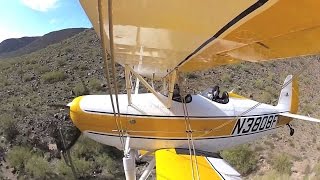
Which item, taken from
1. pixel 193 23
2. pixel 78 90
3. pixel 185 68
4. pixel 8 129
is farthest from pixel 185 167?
pixel 78 90

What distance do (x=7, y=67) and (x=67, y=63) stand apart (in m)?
4.12

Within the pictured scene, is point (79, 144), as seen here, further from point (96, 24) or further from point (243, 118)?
point (96, 24)

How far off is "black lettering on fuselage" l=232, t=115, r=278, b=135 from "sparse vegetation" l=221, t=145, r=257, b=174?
390 cm

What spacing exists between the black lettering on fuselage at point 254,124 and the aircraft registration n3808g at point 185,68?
23 mm

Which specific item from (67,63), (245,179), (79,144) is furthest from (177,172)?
(67,63)

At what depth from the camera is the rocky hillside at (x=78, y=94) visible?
1193 centimetres

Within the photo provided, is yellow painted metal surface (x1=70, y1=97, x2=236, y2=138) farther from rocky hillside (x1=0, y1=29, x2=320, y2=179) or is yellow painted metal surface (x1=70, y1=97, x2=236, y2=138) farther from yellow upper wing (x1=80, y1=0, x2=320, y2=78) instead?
yellow upper wing (x1=80, y1=0, x2=320, y2=78)

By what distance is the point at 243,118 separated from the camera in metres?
7.64

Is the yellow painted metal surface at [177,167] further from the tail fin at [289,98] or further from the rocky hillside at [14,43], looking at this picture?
the rocky hillside at [14,43]

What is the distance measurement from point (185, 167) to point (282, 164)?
6182mm

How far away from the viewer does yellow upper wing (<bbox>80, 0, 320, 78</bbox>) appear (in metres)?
1.86

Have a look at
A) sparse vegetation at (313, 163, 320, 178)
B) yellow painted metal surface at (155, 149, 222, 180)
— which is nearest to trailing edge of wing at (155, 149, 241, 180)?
yellow painted metal surface at (155, 149, 222, 180)

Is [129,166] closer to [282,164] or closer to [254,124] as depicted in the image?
[254,124]

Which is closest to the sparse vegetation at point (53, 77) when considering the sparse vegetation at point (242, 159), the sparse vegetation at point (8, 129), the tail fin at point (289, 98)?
the sparse vegetation at point (8, 129)
